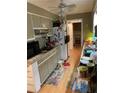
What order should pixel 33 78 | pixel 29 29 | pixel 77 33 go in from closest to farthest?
pixel 33 78 < pixel 29 29 < pixel 77 33

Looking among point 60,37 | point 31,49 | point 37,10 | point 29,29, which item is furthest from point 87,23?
point 31,49

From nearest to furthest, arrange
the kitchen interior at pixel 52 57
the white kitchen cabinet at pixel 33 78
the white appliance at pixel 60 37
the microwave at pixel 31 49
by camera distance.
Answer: the kitchen interior at pixel 52 57
the white kitchen cabinet at pixel 33 78
the microwave at pixel 31 49
the white appliance at pixel 60 37

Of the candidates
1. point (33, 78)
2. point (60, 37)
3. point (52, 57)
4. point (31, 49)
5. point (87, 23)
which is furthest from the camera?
point (87, 23)

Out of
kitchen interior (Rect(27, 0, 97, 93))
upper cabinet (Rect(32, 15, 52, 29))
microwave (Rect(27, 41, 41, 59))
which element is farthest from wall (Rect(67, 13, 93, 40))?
microwave (Rect(27, 41, 41, 59))

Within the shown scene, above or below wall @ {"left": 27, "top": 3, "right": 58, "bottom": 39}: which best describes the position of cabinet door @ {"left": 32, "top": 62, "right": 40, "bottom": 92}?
below

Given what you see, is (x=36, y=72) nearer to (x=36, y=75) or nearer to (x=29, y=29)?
(x=36, y=75)

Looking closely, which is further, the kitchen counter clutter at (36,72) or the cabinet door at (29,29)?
the cabinet door at (29,29)

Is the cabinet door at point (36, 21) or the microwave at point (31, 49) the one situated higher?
the cabinet door at point (36, 21)

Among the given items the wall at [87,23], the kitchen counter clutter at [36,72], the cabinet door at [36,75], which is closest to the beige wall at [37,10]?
the kitchen counter clutter at [36,72]

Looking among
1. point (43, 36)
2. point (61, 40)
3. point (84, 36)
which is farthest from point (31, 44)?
point (84, 36)

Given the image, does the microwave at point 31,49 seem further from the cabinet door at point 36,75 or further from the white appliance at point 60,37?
the white appliance at point 60,37

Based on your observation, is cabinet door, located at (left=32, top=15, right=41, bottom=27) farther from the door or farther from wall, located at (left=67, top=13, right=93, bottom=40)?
the door

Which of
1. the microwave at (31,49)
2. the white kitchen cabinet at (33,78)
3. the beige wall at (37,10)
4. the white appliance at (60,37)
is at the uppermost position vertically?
the beige wall at (37,10)

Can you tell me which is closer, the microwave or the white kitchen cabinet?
the white kitchen cabinet
